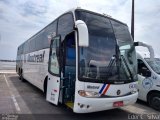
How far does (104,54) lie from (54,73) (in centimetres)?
193

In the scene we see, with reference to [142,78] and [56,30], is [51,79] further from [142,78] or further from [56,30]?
[142,78]

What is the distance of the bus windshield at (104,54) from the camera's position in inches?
206

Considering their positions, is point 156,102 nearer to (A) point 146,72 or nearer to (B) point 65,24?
(A) point 146,72

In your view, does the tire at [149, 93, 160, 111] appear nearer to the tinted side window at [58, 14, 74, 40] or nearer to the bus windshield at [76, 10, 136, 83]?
the bus windshield at [76, 10, 136, 83]

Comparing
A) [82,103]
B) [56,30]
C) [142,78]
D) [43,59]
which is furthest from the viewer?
[43,59]

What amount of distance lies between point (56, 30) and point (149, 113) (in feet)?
15.0

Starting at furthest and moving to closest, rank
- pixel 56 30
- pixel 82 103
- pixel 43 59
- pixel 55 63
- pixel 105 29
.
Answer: pixel 43 59 → pixel 56 30 → pixel 55 63 → pixel 105 29 → pixel 82 103

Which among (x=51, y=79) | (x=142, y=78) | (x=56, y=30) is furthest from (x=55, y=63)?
(x=142, y=78)

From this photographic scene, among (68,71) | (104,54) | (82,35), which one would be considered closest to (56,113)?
(68,71)

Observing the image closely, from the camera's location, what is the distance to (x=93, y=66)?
5.26 m

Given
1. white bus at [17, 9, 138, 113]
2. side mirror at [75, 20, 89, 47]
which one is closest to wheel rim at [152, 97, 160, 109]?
white bus at [17, 9, 138, 113]

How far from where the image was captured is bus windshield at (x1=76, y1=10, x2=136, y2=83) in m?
5.24

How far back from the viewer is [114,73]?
18.0ft

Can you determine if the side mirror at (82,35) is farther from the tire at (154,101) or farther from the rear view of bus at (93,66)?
the tire at (154,101)
